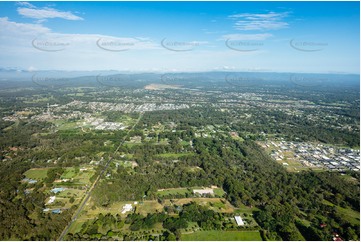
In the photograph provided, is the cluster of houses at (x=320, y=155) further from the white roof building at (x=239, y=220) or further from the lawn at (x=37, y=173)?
the lawn at (x=37, y=173)

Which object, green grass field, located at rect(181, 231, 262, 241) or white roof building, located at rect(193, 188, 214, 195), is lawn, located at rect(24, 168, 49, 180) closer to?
white roof building, located at rect(193, 188, 214, 195)

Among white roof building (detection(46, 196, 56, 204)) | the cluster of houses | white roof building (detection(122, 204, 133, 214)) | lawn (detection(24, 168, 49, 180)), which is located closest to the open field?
white roof building (detection(122, 204, 133, 214))

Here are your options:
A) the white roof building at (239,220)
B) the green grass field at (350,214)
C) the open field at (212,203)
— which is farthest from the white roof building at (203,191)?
the green grass field at (350,214)

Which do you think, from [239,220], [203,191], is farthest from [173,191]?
[239,220]

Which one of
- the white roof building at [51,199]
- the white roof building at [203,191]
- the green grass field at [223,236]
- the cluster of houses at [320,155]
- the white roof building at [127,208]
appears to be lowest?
the white roof building at [51,199]

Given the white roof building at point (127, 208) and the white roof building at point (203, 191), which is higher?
the white roof building at point (203, 191)

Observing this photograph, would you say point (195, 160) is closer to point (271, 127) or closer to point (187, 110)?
point (271, 127)

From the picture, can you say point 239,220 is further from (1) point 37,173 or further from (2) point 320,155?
(1) point 37,173
